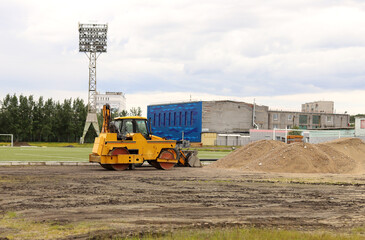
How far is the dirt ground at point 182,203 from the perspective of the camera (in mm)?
9562

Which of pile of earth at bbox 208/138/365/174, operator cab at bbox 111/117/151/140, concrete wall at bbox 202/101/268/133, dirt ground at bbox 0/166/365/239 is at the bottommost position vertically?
dirt ground at bbox 0/166/365/239

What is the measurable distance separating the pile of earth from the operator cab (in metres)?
5.91

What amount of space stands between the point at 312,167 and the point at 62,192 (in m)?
15.4

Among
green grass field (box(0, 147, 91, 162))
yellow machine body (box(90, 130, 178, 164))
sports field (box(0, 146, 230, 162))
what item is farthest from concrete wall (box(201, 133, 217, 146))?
yellow machine body (box(90, 130, 178, 164))

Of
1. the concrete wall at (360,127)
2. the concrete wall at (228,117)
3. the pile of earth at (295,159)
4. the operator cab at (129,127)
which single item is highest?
the concrete wall at (228,117)

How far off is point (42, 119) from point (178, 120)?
27.8 m

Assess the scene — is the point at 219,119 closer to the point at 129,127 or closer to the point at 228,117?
the point at 228,117

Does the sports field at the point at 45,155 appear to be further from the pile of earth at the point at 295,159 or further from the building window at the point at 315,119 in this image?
the building window at the point at 315,119

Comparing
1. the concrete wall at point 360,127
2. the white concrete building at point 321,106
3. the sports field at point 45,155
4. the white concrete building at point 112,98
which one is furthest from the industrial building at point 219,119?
the white concrete building at point 112,98

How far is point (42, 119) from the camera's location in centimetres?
8800

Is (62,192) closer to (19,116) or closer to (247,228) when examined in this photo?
(247,228)

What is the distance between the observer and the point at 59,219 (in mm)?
9570

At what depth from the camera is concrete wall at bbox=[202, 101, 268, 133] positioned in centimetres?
9156

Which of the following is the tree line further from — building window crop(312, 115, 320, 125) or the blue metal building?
building window crop(312, 115, 320, 125)
